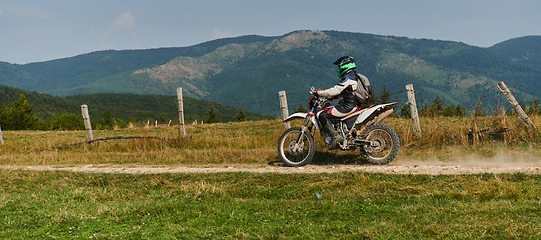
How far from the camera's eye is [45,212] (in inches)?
189

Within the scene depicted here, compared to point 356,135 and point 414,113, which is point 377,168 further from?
point 414,113

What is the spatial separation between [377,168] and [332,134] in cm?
142

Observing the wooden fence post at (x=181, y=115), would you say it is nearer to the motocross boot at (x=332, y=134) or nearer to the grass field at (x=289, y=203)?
the grass field at (x=289, y=203)

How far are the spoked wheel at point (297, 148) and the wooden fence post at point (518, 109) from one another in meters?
5.81

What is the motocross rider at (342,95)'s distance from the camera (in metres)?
8.41

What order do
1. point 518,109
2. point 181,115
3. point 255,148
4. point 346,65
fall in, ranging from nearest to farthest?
point 346,65
point 518,109
point 255,148
point 181,115

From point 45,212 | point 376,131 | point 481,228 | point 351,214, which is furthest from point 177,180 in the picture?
point 481,228

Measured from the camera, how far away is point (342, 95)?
8.64m

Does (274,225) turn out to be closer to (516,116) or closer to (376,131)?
(376,131)

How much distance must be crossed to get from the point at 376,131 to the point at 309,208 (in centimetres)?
454

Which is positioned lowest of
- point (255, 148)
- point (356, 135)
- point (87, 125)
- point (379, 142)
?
point (255, 148)

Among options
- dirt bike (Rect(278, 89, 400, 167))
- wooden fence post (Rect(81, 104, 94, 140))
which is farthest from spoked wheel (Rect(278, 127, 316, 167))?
wooden fence post (Rect(81, 104, 94, 140))

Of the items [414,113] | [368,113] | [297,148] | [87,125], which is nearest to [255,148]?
[297,148]

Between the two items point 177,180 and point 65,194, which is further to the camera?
point 177,180
